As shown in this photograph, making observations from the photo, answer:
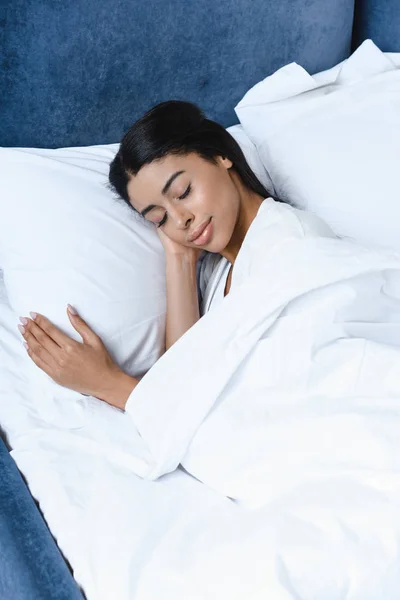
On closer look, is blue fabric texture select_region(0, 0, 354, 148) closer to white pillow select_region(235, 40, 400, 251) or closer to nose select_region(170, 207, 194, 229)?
white pillow select_region(235, 40, 400, 251)

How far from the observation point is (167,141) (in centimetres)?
125

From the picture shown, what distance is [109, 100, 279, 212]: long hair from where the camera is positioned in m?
1.25

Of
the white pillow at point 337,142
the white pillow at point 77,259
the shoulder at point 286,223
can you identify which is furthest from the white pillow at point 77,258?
the white pillow at point 337,142

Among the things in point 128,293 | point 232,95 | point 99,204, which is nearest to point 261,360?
point 128,293

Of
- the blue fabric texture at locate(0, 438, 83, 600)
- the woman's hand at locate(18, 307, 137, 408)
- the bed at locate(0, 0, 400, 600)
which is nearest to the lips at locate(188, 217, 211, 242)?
the bed at locate(0, 0, 400, 600)

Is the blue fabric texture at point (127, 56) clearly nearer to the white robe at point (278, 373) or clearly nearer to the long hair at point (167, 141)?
the long hair at point (167, 141)

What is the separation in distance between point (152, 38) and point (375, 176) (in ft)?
1.74

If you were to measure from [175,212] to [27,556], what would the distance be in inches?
24.1

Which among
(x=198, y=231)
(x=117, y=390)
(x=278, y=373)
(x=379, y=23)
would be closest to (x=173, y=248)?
(x=198, y=231)

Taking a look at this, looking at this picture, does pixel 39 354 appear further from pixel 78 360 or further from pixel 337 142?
pixel 337 142

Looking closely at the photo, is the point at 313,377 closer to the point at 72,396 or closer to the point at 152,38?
the point at 72,396

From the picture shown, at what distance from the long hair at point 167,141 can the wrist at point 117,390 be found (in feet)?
1.07

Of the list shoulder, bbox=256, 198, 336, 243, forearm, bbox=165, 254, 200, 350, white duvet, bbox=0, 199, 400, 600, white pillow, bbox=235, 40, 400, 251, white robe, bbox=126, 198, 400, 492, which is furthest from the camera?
white pillow, bbox=235, 40, 400, 251

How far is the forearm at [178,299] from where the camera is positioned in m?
1.29
